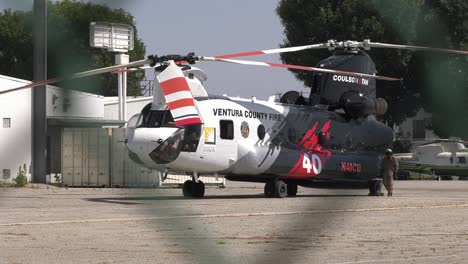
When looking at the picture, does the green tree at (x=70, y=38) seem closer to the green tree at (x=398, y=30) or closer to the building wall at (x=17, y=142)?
the building wall at (x=17, y=142)

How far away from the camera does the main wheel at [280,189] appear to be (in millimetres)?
25391

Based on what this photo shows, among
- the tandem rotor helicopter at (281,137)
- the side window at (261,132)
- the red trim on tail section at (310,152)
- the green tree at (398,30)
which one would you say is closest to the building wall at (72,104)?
the green tree at (398,30)

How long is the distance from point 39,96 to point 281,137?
2292 cm

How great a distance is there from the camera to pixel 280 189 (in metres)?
25.4

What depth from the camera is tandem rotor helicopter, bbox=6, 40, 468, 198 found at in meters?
22.7

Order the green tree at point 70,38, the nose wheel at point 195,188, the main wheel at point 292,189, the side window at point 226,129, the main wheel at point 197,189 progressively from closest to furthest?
the green tree at point 70,38 < the side window at point 226,129 < the nose wheel at point 195,188 < the main wheel at point 197,189 < the main wheel at point 292,189

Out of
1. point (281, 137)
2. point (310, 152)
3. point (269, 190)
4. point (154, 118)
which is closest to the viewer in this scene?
point (154, 118)

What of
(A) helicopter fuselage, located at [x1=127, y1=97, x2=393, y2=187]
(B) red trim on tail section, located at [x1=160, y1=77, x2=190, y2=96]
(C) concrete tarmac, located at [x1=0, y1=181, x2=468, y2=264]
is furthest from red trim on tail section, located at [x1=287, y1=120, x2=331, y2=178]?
(B) red trim on tail section, located at [x1=160, y1=77, x2=190, y2=96]

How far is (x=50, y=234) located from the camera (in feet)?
44.1

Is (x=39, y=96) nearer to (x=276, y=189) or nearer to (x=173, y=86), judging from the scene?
(x=173, y=86)

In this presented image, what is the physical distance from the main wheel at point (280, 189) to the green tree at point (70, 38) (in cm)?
2301

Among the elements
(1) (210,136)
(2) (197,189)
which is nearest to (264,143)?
(1) (210,136)

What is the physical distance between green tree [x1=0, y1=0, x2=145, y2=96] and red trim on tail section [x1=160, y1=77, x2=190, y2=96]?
1.73 metres

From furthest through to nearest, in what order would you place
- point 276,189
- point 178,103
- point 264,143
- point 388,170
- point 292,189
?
point 388,170
point 292,189
point 276,189
point 264,143
point 178,103
